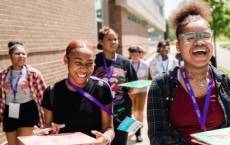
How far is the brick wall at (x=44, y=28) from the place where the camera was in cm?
482

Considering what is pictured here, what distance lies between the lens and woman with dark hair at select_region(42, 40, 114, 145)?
81.7 inches

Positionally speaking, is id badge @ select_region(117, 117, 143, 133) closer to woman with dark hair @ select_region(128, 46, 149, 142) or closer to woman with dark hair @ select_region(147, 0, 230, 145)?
woman with dark hair @ select_region(147, 0, 230, 145)

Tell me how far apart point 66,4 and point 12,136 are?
5149mm

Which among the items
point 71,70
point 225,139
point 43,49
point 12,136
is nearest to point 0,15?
point 43,49

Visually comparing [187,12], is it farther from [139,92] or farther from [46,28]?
[46,28]

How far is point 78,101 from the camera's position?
211 cm

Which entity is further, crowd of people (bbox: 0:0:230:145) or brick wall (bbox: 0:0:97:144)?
brick wall (bbox: 0:0:97:144)

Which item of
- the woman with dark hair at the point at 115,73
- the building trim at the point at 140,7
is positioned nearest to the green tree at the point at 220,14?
the building trim at the point at 140,7

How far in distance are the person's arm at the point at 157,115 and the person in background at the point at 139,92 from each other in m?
3.37

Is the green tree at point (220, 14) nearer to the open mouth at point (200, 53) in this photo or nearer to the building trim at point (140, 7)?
the building trim at point (140, 7)

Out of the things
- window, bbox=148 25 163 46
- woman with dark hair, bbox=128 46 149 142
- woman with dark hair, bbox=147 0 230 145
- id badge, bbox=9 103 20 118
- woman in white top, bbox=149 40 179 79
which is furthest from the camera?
window, bbox=148 25 163 46

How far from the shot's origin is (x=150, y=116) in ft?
5.92

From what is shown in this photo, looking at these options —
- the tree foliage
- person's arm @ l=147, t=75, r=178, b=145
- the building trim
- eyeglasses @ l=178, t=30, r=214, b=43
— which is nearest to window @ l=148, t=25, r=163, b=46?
the building trim

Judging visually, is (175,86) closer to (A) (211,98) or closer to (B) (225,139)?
(A) (211,98)
